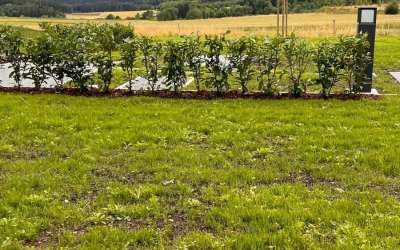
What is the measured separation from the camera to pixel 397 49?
1905cm

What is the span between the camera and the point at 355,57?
8.93m

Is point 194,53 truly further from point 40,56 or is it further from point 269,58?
point 40,56

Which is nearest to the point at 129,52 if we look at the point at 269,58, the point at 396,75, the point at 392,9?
the point at 269,58

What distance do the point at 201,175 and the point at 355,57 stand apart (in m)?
4.74

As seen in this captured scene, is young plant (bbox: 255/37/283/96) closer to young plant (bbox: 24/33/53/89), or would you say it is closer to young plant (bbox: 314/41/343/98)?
young plant (bbox: 314/41/343/98)

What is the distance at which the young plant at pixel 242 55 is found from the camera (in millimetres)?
9227

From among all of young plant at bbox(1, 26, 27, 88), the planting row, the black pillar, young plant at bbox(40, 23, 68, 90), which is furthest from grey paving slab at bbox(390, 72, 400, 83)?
young plant at bbox(1, 26, 27, 88)

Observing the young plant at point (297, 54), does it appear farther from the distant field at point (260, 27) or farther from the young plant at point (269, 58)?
the distant field at point (260, 27)

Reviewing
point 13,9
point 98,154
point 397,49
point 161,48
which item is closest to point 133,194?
point 98,154

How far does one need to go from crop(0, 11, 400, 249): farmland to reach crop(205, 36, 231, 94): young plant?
0.76 m

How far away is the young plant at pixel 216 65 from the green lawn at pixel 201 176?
0.88 metres

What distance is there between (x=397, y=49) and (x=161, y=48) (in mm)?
12410

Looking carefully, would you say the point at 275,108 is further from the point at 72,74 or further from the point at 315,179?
the point at 72,74

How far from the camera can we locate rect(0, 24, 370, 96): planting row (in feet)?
29.5
